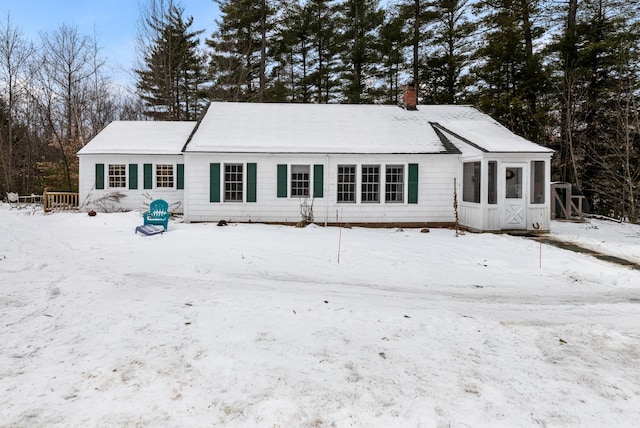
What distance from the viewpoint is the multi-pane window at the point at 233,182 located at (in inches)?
531

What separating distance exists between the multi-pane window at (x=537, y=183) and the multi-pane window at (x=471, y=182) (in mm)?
1834

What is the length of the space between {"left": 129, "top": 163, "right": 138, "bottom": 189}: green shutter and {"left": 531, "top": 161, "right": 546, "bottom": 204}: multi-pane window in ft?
54.0

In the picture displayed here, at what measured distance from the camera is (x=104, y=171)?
55.5 feet

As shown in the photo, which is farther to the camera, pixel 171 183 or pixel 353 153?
pixel 171 183

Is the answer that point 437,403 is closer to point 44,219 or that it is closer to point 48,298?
point 48,298

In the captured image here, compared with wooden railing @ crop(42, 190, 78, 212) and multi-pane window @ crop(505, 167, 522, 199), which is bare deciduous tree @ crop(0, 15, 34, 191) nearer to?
wooden railing @ crop(42, 190, 78, 212)

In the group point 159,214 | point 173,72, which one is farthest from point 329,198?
point 173,72

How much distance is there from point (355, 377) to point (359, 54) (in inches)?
991

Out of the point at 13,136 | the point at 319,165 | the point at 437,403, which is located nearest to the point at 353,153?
the point at 319,165

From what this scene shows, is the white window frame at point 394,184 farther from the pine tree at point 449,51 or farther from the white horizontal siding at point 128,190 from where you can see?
the pine tree at point 449,51

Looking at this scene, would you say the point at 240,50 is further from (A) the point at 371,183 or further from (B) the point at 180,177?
(A) the point at 371,183

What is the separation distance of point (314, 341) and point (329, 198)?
9.89 meters

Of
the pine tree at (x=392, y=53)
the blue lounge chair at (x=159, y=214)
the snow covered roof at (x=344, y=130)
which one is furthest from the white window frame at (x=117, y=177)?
the pine tree at (x=392, y=53)

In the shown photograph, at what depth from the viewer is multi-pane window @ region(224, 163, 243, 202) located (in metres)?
13.5
